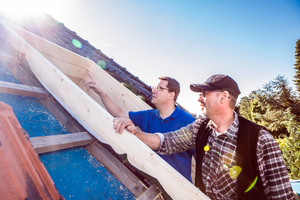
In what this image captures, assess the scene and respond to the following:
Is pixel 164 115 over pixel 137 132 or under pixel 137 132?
over

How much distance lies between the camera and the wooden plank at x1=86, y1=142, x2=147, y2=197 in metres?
1.27

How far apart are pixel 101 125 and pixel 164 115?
1.52 meters

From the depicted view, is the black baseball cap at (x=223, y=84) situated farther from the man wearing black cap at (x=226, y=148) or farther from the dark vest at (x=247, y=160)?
the dark vest at (x=247, y=160)

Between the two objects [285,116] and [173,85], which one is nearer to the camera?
[173,85]

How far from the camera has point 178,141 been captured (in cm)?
197

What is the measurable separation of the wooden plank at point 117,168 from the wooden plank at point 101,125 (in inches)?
5.3

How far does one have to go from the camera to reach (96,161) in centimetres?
135

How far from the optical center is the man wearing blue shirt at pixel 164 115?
2123 millimetres

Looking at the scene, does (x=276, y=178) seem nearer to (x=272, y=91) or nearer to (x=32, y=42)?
(x=32, y=42)

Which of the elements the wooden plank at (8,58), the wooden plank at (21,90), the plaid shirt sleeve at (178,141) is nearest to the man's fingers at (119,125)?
the plaid shirt sleeve at (178,141)

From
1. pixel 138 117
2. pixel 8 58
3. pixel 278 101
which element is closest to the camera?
pixel 8 58

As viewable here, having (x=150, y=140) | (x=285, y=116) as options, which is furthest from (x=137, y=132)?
(x=285, y=116)

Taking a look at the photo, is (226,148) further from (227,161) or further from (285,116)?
(285,116)

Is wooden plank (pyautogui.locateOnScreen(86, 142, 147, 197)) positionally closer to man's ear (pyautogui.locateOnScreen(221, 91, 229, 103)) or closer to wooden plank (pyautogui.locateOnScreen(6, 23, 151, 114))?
wooden plank (pyautogui.locateOnScreen(6, 23, 151, 114))
